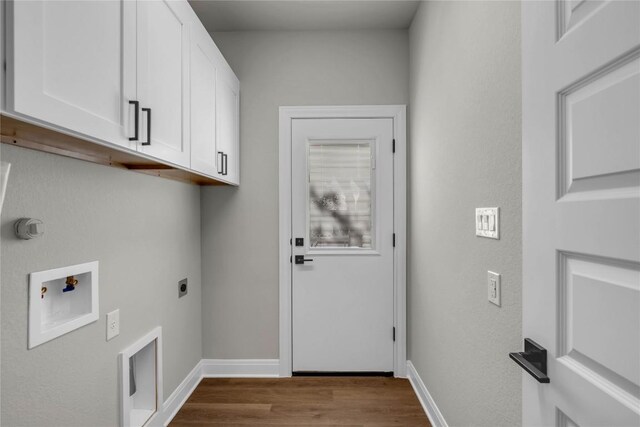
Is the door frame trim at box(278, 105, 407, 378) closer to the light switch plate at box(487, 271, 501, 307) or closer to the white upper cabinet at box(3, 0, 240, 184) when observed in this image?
the white upper cabinet at box(3, 0, 240, 184)

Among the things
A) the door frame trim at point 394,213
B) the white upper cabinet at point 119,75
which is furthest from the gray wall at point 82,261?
the door frame trim at point 394,213

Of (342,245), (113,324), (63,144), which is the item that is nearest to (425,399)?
(342,245)

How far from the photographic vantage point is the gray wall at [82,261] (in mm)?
1109

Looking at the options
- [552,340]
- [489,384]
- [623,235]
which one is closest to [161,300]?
[489,384]

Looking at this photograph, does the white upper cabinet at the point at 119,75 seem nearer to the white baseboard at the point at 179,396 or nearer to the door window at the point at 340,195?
the door window at the point at 340,195

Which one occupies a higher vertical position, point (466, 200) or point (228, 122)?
point (228, 122)

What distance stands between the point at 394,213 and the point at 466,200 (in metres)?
1.10

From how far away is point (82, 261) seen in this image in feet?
Result: 4.60

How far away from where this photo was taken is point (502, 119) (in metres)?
1.30

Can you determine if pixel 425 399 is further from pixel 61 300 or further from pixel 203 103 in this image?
pixel 203 103

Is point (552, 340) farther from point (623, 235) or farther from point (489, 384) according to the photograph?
point (489, 384)

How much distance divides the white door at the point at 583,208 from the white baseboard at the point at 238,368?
2.19 metres

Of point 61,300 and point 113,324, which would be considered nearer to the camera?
point 61,300

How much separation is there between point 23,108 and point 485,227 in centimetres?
148
